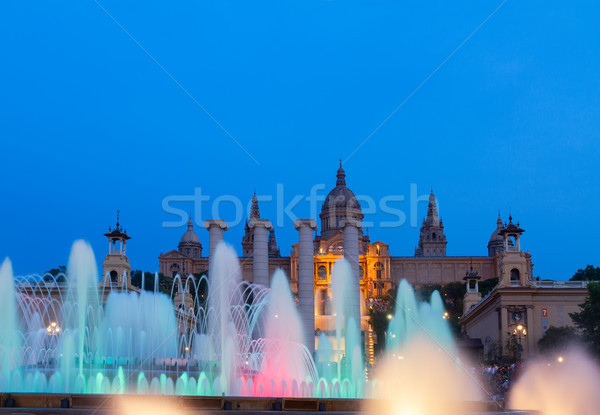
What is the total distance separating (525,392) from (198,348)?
2425 centimetres

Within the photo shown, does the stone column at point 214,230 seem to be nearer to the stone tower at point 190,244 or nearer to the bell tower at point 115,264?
the bell tower at point 115,264

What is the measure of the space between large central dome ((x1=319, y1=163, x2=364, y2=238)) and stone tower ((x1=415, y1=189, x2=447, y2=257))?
28.4m

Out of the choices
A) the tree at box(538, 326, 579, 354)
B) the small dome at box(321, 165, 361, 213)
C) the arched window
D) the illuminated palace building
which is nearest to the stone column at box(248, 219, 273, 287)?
the tree at box(538, 326, 579, 354)

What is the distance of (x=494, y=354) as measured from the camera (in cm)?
5641

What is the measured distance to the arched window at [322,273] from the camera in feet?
432

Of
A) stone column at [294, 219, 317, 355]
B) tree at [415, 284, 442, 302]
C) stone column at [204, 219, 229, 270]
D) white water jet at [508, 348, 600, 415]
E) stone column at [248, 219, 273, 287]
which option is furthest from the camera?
tree at [415, 284, 442, 302]

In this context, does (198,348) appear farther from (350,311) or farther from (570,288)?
(570,288)

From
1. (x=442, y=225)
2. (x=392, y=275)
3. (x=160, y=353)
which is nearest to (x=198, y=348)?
(x=160, y=353)

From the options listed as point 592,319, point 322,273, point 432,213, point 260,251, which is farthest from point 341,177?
point 592,319

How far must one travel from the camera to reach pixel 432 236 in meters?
179

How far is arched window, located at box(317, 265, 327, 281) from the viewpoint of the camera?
131750 millimetres

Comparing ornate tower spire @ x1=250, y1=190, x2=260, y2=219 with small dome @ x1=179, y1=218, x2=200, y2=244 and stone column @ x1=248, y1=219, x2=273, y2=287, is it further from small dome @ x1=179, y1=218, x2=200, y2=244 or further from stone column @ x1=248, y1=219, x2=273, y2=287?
stone column @ x1=248, y1=219, x2=273, y2=287

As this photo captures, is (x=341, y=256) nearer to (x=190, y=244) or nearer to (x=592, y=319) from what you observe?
(x=190, y=244)

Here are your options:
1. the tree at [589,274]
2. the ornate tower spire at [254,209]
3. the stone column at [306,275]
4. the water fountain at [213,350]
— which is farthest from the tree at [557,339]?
the ornate tower spire at [254,209]
